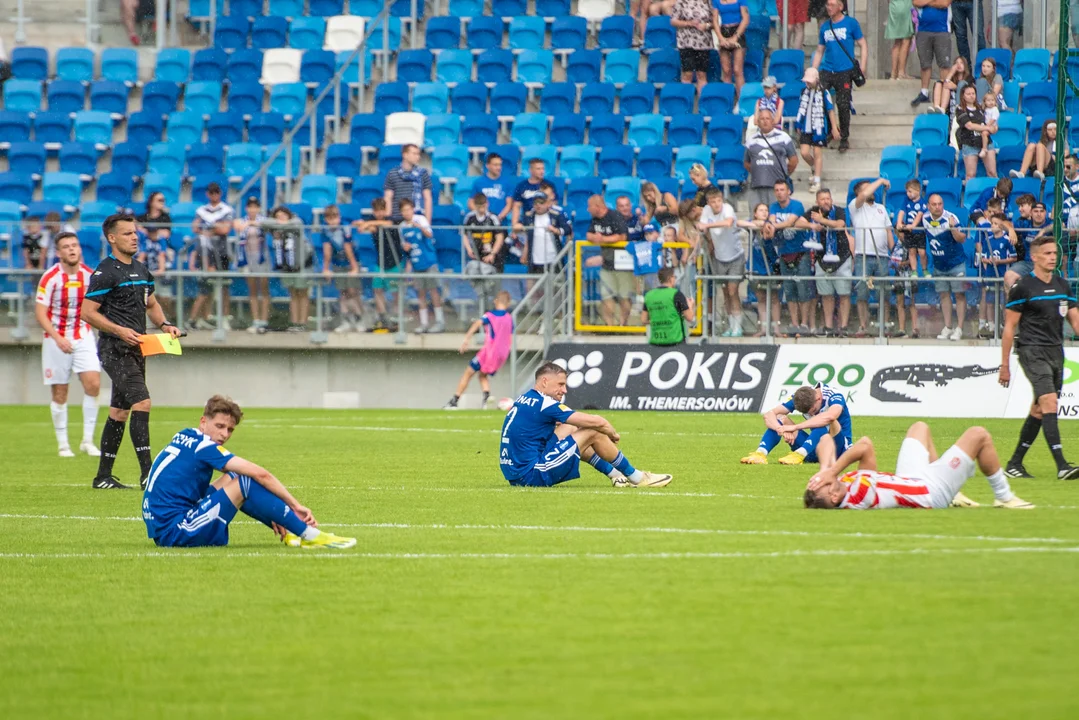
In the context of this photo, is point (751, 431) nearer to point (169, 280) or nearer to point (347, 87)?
point (169, 280)

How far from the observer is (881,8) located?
1195 inches

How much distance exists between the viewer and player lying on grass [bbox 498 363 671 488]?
13250mm

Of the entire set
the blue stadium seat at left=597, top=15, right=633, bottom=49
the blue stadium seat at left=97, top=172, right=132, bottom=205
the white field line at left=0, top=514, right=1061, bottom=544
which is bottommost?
the white field line at left=0, top=514, right=1061, bottom=544

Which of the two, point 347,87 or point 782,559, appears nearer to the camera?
point 782,559

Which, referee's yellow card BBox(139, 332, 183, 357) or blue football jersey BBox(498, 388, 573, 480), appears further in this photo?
referee's yellow card BBox(139, 332, 183, 357)

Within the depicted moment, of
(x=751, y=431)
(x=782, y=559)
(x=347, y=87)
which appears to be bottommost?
(x=751, y=431)

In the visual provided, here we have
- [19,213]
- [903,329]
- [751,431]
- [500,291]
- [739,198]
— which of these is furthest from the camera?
[19,213]

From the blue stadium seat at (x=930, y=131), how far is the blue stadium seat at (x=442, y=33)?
9.79 m

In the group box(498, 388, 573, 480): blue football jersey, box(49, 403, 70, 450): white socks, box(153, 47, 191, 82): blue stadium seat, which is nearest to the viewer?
box(498, 388, 573, 480): blue football jersey

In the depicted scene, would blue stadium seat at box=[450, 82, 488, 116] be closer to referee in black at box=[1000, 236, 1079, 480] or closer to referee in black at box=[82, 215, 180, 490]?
referee in black at box=[82, 215, 180, 490]

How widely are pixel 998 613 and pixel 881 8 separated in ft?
81.8

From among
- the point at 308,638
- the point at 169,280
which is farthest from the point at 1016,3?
the point at 308,638

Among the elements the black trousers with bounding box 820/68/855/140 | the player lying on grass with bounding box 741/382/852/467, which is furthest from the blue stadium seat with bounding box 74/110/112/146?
the player lying on grass with bounding box 741/382/852/467

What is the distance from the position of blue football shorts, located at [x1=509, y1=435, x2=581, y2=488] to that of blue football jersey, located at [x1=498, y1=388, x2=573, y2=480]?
54mm
